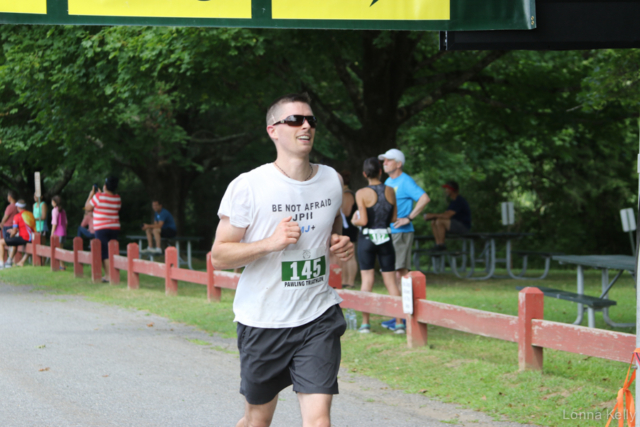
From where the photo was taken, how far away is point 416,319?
7.82 meters

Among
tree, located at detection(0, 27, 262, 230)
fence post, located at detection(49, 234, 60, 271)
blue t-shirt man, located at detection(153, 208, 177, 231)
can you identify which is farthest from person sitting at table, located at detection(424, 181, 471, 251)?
fence post, located at detection(49, 234, 60, 271)

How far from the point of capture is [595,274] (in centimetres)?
1828

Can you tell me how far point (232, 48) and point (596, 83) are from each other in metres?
6.11

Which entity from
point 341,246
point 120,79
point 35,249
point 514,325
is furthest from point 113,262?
point 341,246

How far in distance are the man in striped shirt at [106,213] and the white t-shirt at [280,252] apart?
429 inches

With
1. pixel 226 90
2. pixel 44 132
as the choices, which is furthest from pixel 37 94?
pixel 226 90

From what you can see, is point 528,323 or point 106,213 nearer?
point 528,323

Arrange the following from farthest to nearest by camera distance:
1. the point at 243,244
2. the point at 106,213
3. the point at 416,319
Answer: the point at 106,213, the point at 416,319, the point at 243,244

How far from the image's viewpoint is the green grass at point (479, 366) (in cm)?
582

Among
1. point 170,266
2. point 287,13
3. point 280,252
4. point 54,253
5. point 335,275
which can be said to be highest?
point 287,13

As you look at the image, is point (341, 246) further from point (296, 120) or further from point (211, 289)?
point (211, 289)

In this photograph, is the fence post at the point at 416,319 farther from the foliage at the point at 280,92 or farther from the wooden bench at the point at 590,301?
the foliage at the point at 280,92

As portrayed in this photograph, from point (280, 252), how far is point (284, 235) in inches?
9.1

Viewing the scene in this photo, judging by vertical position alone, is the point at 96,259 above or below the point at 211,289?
above
